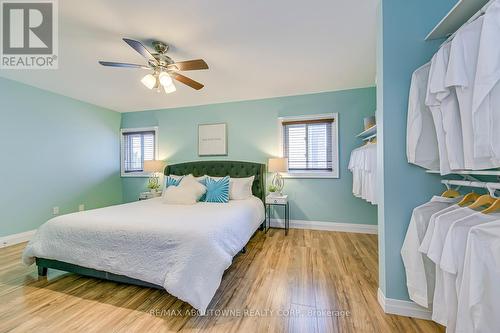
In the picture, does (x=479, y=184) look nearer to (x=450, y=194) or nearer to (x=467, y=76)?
A: (x=450, y=194)

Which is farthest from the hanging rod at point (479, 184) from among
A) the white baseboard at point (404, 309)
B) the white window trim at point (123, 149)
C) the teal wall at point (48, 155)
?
the teal wall at point (48, 155)

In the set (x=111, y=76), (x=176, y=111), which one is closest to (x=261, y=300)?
(x=111, y=76)

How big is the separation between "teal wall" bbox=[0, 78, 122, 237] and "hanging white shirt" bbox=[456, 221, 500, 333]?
15.9 feet

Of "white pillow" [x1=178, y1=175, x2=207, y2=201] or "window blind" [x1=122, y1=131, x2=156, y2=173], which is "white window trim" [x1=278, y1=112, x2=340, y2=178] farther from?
"window blind" [x1=122, y1=131, x2=156, y2=173]

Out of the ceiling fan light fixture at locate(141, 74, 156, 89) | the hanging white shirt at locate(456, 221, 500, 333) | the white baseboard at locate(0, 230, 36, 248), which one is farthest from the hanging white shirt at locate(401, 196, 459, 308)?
the white baseboard at locate(0, 230, 36, 248)

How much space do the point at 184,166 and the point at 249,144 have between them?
139 centimetres

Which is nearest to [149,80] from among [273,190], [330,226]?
[273,190]

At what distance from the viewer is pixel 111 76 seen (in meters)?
2.86

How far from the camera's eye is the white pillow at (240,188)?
323 cm

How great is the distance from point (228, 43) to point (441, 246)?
240cm

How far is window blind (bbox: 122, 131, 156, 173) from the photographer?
4.51 meters

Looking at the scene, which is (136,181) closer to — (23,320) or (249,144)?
(249,144)

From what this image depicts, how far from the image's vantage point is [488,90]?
873 millimetres

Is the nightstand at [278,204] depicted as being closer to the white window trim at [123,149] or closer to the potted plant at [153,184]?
the potted plant at [153,184]
